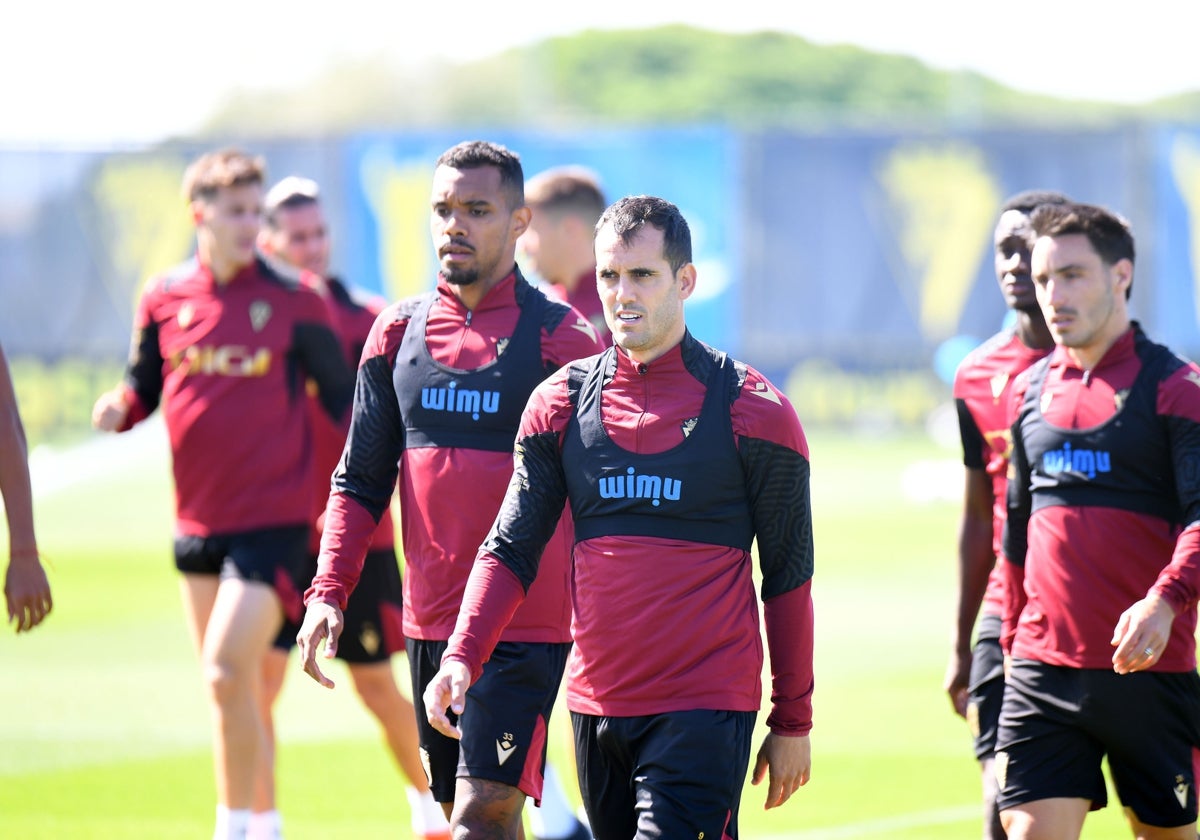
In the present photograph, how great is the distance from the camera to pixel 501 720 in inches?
220

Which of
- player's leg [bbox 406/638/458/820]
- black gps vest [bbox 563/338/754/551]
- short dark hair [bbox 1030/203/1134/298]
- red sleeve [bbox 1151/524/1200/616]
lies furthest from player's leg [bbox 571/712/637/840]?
short dark hair [bbox 1030/203/1134/298]

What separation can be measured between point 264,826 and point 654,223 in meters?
3.68

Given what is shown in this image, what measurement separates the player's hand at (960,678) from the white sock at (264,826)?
2.87 metres

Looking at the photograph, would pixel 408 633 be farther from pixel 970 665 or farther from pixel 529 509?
pixel 970 665

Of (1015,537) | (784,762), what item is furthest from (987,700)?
(784,762)

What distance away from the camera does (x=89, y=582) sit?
17.2 meters

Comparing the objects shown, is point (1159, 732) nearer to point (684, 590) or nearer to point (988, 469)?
point (988, 469)

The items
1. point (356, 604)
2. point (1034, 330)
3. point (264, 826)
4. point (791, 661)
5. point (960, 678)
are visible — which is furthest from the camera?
point (356, 604)

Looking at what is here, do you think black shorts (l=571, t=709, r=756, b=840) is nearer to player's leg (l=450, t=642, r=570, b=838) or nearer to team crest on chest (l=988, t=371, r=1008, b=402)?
player's leg (l=450, t=642, r=570, b=838)

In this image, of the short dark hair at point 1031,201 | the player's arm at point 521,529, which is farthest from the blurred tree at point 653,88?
the player's arm at point 521,529

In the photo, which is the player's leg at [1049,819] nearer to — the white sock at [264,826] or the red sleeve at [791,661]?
the red sleeve at [791,661]

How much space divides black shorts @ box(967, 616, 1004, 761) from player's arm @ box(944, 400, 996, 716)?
0.58ft

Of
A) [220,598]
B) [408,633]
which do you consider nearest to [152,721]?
[220,598]

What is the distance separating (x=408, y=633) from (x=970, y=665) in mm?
2175
